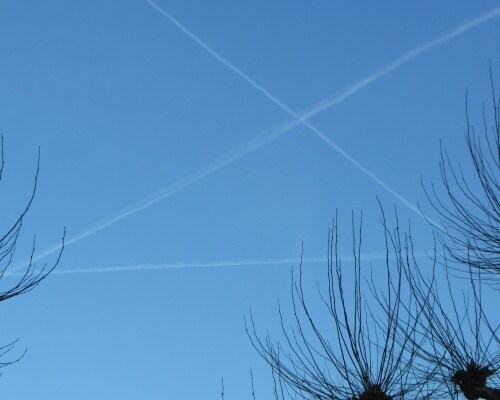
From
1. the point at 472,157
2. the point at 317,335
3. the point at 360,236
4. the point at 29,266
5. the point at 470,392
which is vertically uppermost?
the point at 472,157

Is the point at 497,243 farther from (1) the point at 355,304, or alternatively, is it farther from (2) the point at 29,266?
(2) the point at 29,266

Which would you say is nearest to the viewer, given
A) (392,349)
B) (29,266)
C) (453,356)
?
(29,266)

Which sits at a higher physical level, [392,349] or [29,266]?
[29,266]

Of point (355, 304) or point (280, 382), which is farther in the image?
point (280, 382)

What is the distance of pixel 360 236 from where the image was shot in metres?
7.44

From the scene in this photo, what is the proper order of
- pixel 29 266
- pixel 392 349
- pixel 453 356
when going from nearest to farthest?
pixel 29 266, pixel 392 349, pixel 453 356

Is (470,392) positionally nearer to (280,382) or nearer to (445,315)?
(445,315)

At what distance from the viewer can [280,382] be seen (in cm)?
771

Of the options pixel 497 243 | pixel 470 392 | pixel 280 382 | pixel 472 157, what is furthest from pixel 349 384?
pixel 472 157

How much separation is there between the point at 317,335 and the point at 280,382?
0.83 m

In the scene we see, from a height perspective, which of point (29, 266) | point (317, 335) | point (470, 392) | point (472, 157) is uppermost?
point (472, 157)

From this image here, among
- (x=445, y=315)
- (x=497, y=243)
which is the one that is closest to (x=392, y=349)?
(x=445, y=315)

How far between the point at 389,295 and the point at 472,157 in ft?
6.84

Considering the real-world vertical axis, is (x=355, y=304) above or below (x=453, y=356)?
above
